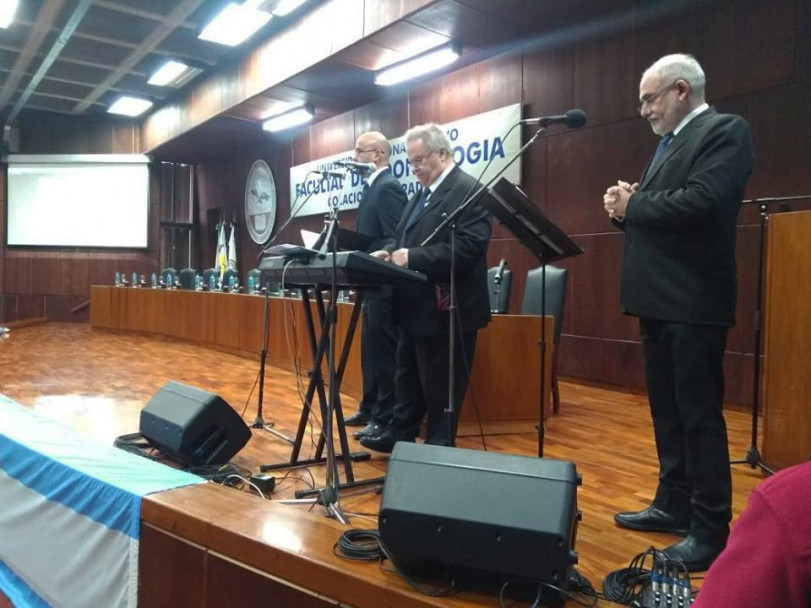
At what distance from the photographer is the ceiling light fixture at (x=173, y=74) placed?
7.44 meters

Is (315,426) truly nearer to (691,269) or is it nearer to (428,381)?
(428,381)

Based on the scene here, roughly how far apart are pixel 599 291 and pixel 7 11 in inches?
242

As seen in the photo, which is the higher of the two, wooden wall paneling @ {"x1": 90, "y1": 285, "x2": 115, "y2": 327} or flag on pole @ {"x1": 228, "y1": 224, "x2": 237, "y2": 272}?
flag on pole @ {"x1": 228, "y1": 224, "x2": 237, "y2": 272}

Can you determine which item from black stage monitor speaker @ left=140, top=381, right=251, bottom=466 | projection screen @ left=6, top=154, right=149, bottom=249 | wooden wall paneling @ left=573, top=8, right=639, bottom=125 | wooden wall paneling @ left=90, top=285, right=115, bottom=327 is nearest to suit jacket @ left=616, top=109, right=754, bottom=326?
black stage monitor speaker @ left=140, top=381, right=251, bottom=466

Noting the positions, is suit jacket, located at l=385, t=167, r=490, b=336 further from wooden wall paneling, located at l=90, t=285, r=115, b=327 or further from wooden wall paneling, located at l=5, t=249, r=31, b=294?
wooden wall paneling, located at l=5, t=249, r=31, b=294

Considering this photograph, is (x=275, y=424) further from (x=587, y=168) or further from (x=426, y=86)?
(x=426, y=86)

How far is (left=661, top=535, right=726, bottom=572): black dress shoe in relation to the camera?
150cm

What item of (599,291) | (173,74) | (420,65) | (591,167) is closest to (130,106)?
(173,74)

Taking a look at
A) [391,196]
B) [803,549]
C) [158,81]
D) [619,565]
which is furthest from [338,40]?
[803,549]

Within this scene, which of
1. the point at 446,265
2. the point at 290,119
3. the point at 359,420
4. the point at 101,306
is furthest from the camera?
the point at 101,306

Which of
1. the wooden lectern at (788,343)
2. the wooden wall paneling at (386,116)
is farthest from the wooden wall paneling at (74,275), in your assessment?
the wooden lectern at (788,343)

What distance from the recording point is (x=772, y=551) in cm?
48

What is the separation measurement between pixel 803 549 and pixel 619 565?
1.23 m

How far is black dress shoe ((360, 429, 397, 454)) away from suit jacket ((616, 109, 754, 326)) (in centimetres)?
124
